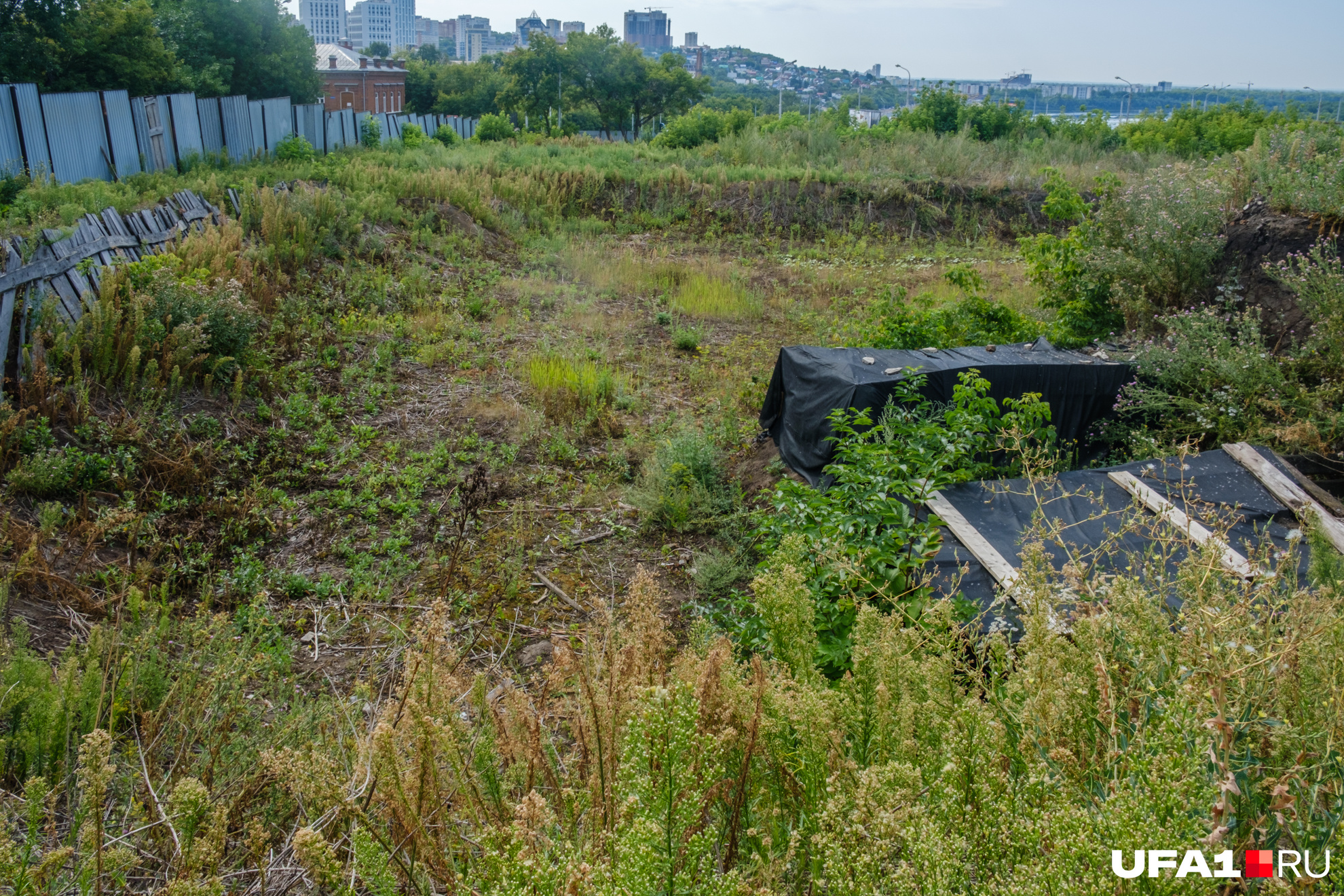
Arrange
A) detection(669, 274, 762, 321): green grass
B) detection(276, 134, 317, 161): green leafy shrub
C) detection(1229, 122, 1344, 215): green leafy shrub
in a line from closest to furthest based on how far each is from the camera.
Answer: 1. detection(1229, 122, 1344, 215): green leafy shrub
2. detection(669, 274, 762, 321): green grass
3. detection(276, 134, 317, 161): green leafy shrub

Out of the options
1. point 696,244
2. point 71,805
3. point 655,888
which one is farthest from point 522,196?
point 655,888

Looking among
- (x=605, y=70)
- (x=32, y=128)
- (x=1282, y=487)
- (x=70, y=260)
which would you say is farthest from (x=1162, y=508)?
(x=605, y=70)

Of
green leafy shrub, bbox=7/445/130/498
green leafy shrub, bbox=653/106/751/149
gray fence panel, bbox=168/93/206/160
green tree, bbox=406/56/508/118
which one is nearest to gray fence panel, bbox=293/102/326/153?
gray fence panel, bbox=168/93/206/160

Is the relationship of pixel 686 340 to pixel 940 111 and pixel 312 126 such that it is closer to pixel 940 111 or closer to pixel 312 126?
pixel 312 126

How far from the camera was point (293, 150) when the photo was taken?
16906 mm

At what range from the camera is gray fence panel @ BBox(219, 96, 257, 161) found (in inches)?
610

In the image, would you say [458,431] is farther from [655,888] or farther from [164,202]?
[655,888]

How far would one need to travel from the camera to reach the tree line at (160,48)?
1519cm

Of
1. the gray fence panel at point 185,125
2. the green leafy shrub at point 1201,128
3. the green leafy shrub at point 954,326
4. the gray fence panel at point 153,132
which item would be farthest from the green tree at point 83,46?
the green leafy shrub at point 1201,128

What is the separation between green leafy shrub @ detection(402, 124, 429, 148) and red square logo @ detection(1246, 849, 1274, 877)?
24.2 m

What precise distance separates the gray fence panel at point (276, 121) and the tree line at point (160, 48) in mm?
2487

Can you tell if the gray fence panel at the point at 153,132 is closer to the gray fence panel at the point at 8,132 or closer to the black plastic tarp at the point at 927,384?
the gray fence panel at the point at 8,132

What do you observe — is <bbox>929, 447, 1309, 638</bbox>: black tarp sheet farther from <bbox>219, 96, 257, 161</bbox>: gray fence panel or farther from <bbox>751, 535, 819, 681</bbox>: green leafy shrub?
<bbox>219, 96, 257, 161</bbox>: gray fence panel

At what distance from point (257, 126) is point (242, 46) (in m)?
8.92
